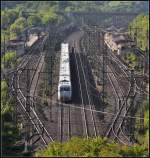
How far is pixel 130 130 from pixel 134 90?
16.7ft

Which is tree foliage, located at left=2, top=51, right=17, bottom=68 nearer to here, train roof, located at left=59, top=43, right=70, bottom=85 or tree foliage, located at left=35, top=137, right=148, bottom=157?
train roof, located at left=59, top=43, right=70, bottom=85

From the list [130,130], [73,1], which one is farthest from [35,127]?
[73,1]

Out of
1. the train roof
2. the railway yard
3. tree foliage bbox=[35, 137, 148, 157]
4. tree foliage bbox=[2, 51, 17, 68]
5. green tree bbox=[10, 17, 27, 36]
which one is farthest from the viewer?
green tree bbox=[10, 17, 27, 36]

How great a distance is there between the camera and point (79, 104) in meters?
19.8

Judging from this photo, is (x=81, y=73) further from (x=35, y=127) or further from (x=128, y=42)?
(x=35, y=127)

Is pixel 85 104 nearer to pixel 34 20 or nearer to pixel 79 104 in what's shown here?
pixel 79 104

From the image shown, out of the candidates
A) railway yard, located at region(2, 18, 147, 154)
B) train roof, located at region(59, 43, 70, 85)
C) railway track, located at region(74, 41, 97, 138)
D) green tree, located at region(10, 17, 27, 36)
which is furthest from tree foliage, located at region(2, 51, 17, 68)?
green tree, located at region(10, 17, 27, 36)

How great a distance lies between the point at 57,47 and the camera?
1435 inches

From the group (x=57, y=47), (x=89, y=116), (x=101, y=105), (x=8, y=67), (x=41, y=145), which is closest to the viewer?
(x=41, y=145)

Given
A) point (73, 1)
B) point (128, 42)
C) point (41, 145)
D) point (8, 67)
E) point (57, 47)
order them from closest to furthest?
point (41, 145), point (8, 67), point (128, 42), point (57, 47), point (73, 1)

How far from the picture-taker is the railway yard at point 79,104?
1572cm

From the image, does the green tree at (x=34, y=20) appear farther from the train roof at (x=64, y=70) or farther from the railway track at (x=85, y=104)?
the train roof at (x=64, y=70)

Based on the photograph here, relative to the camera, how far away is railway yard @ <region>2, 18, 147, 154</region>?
15.7 metres

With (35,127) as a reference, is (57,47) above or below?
above
